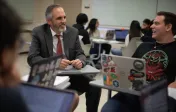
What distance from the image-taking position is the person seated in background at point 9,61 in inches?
23.9

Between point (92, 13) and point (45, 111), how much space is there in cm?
639

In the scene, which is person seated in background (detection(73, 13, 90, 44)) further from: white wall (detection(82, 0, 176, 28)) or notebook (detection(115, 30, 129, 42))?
white wall (detection(82, 0, 176, 28))

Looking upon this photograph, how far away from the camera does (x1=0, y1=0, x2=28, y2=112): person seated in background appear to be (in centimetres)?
61

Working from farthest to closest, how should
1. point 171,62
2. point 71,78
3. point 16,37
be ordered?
point 71,78, point 171,62, point 16,37

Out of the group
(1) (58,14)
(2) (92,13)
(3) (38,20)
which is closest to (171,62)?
(1) (58,14)

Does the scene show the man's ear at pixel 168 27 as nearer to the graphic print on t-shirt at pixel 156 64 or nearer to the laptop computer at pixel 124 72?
the graphic print on t-shirt at pixel 156 64

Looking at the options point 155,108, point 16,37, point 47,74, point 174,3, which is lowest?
point 155,108

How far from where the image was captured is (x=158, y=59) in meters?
2.14

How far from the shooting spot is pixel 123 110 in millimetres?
1836

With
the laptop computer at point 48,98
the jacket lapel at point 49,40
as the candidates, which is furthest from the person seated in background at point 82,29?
the laptop computer at point 48,98

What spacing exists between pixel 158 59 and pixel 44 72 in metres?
1.28

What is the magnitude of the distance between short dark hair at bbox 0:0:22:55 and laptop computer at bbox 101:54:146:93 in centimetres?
102

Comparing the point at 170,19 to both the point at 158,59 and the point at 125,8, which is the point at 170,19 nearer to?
the point at 158,59

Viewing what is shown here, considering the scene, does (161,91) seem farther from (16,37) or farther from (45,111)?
(16,37)
